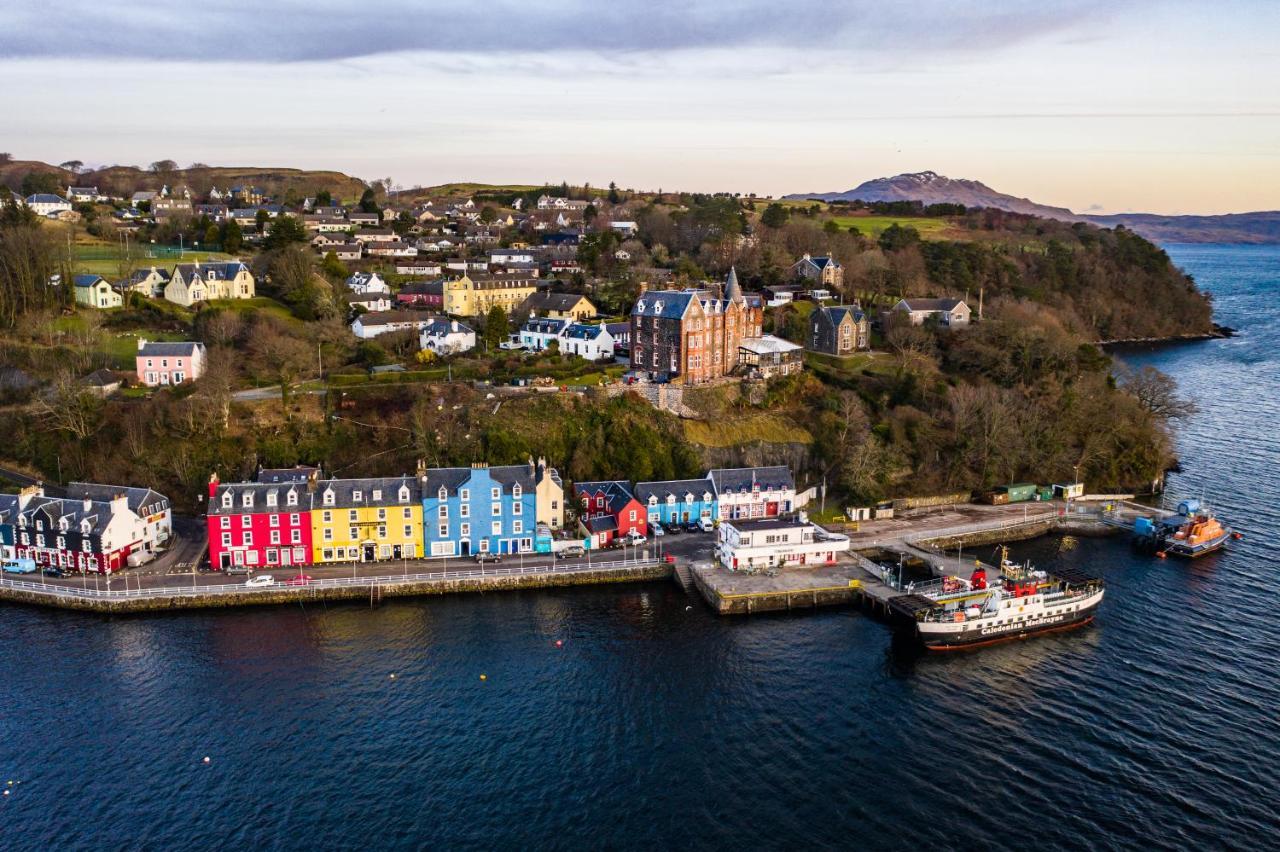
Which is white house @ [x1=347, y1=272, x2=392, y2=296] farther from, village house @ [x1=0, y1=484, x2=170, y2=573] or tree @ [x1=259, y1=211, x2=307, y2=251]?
village house @ [x1=0, y1=484, x2=170, y2=573]

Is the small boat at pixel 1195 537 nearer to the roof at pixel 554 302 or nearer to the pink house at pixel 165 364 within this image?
the roof at pixel 554 302

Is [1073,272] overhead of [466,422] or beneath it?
overhead

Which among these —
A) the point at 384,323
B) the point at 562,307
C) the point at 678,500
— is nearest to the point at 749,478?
the point at 678,500

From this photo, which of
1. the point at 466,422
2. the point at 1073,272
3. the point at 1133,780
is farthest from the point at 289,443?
the point at 1073,272

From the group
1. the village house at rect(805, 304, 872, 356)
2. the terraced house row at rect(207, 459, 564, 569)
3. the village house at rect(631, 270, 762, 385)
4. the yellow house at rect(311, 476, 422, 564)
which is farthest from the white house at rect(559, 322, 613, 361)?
the yellow house at rect(311, 476, 422, 564)

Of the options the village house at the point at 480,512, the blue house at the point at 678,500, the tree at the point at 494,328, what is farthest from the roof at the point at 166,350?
the blue house at the point at 678,500

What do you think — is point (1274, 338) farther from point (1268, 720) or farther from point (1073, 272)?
point (1268, 720)
